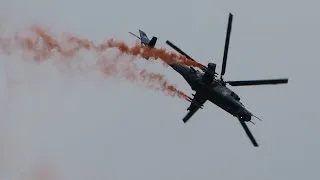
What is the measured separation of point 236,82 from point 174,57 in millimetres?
5465

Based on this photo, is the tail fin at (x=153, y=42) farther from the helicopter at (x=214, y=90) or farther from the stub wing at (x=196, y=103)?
the stub wing at (x=196, y=103)

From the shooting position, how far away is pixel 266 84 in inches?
2114

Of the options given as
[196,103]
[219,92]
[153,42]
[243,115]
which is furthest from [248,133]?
[153,42]

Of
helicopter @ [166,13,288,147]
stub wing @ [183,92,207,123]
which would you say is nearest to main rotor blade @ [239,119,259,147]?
helicopter @ [166,13,288,147]

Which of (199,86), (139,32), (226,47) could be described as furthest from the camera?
(139,32)

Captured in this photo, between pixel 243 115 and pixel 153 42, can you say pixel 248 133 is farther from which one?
pixel 153 42

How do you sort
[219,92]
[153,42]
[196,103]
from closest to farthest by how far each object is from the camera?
1. [219,92]
2. [196,103]
3. [153,42]

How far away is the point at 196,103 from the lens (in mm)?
57844

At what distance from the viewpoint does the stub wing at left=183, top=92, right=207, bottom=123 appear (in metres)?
57.4

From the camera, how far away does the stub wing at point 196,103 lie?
5744cm

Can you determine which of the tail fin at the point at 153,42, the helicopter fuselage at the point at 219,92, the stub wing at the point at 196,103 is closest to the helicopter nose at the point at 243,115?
the helicopter fuselage at the point at 219,92

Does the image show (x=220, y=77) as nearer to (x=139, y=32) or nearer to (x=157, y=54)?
(x=157, y=54)

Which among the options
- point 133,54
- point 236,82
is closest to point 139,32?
point 133,54

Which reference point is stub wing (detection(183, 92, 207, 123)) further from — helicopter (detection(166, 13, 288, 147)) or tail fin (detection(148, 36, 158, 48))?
tail fin (detection(148, 36, 158, 48))
